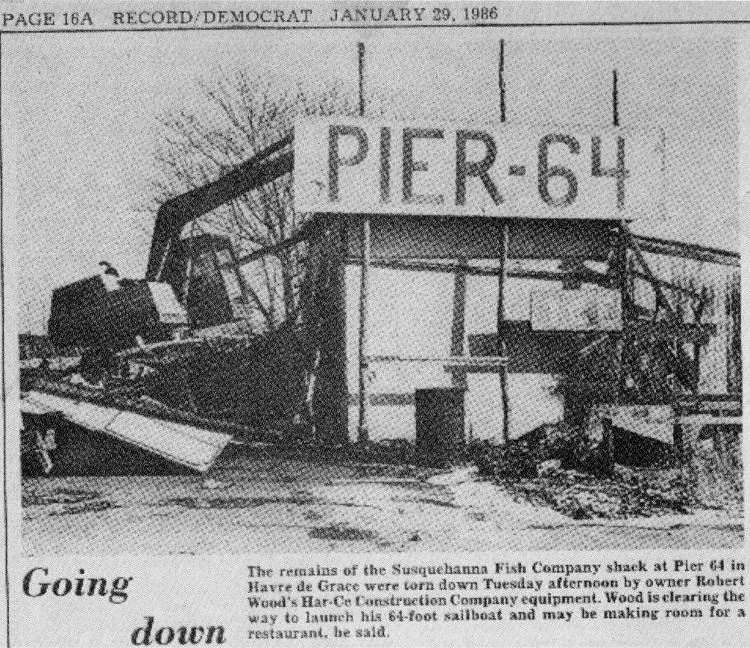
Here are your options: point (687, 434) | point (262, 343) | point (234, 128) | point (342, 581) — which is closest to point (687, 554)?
point (687, 434)

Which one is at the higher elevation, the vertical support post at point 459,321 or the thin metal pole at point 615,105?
the thin metal pole at point 615,105

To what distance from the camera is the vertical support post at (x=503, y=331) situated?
870cm

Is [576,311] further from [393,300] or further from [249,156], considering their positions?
[249,156]

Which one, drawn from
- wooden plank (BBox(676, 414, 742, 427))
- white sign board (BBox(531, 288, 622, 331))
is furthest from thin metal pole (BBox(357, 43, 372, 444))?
wooden plank (BBox(676, 414, 742, 427))

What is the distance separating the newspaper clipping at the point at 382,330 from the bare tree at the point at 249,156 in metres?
0.08

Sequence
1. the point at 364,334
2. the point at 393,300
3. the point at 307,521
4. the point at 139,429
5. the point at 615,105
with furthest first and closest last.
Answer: the point at 393,300, the point at 364,334, the point at 615,105, the point at 139,429, the point at 307,521

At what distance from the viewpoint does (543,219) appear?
8.76 meters

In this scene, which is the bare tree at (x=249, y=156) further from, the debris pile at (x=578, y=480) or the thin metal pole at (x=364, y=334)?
the debris pile at (x=578, y=480)

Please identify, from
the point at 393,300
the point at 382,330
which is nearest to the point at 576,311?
the point at 393,300

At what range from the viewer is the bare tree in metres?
7.98

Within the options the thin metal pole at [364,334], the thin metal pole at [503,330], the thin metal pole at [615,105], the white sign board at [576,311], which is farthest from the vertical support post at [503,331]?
the thin metal pole at [615,105]

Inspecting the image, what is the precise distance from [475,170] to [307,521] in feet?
11.0

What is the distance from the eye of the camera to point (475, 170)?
25.3 ft

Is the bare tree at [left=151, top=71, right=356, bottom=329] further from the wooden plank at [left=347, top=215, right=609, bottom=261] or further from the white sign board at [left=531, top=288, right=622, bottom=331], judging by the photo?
the white sign board at [left=531, top=288, right=622, bottom=331]
